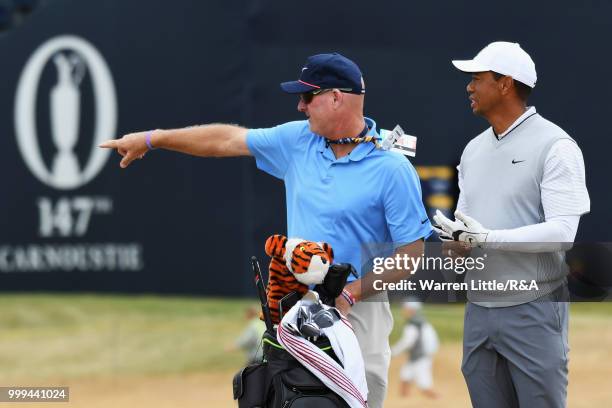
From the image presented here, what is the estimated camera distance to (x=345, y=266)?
3.89m

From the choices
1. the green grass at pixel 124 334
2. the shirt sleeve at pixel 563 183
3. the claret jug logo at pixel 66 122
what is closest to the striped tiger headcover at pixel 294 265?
the shirt sleeve at pixel 563 183

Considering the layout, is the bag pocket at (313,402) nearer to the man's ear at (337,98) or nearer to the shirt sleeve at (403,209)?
the shirt sleeve at (403,209)

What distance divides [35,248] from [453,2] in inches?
134

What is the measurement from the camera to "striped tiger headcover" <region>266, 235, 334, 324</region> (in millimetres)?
3832

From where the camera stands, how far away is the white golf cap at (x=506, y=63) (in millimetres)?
4047

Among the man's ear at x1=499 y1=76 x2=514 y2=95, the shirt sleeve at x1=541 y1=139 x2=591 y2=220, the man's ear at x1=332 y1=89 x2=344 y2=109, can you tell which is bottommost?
the shirt sleeve at x1=541 y1=139 x2=591 y2=220

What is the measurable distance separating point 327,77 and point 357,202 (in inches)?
16.9

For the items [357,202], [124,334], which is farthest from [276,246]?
[124,334]

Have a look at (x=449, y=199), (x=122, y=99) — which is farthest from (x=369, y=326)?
(x=122, y=99)

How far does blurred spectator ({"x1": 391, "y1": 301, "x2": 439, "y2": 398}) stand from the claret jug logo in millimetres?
2743

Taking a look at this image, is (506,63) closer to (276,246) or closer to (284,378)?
(276,246)

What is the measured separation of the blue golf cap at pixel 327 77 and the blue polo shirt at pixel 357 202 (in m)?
0.22

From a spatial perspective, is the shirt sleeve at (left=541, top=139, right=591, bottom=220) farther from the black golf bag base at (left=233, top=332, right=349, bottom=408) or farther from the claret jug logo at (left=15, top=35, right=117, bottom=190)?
the claret jug logo at (left=15, top=35, right=117, bottom=190)

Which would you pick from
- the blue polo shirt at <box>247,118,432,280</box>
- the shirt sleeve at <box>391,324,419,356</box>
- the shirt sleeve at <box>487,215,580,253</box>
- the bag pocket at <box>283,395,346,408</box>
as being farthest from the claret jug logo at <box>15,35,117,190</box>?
the shirt sleeve at <box>487,215,580,253</box>
